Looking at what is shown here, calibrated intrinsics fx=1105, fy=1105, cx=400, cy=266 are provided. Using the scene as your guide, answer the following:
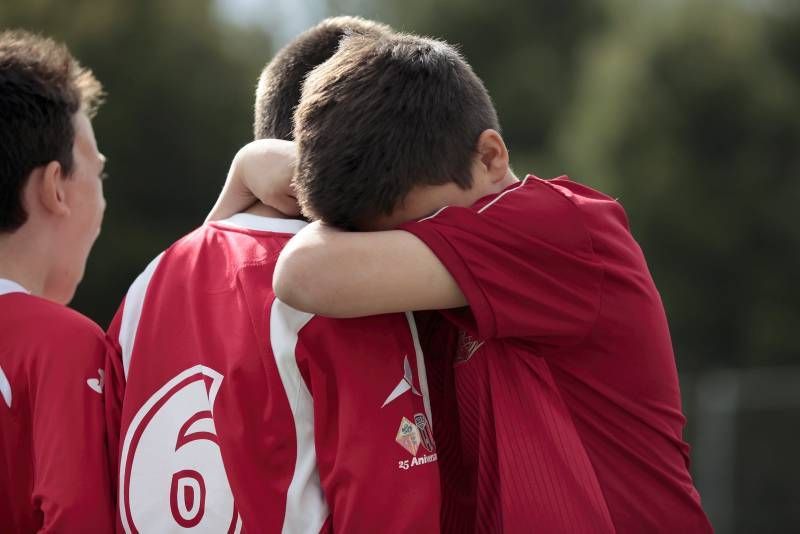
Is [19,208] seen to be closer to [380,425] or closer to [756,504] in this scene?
[380,425]

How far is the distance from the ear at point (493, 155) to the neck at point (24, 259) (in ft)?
3.84

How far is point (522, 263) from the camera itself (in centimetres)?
227

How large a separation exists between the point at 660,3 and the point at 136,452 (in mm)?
22822

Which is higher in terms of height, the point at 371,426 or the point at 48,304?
the point at 48,304

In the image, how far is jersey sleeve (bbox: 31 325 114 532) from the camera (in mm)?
2334

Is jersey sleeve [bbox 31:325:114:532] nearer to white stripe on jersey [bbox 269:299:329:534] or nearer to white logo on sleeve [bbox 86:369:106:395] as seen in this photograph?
white logo on sleeve [bbox 86:369:106:395]

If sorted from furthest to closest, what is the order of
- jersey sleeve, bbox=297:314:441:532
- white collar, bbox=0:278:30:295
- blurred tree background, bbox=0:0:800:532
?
blurred tree background, bbox=0:0:800:532, white collar, bbox=0:278:30:295, jersey sleeve, bbox=297:314:441:532

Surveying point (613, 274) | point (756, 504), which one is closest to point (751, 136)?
point (756, 504)

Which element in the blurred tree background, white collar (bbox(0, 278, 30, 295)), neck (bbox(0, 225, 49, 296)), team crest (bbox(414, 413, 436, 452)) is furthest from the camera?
the blurred tree background

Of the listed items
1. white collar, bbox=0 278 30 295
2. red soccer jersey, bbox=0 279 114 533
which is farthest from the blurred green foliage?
red soccer jersey, bbox=0 279 114 533

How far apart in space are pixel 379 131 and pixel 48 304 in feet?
3.03

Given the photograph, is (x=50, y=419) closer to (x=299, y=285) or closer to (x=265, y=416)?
(x=265, y=416)

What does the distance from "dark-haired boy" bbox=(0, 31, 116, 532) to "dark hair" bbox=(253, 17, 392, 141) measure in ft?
1.73

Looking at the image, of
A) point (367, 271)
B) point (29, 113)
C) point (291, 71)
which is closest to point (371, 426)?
point (367, 271)
